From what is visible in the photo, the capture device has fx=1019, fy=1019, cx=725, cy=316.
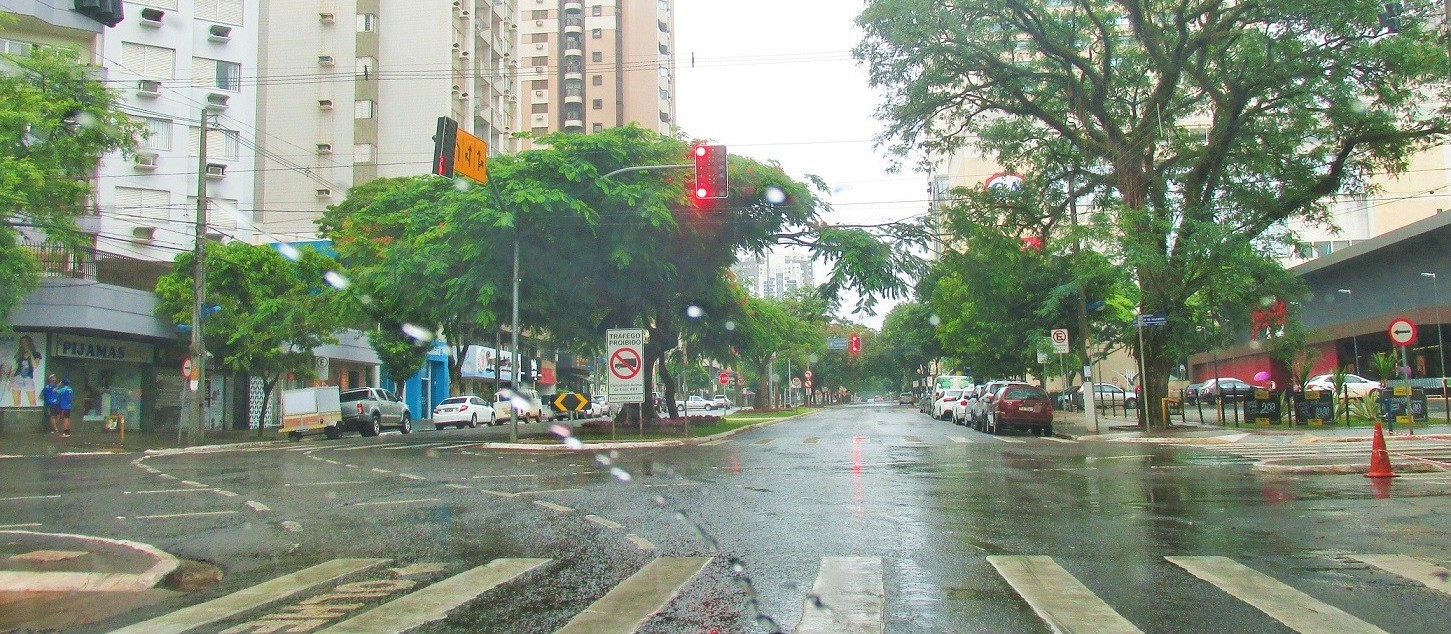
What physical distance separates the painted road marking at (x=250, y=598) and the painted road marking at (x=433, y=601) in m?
0.93

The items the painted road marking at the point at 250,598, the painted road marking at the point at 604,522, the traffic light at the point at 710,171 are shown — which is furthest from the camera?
the traffic light at the point at 710,171

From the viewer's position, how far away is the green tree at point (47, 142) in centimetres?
2608

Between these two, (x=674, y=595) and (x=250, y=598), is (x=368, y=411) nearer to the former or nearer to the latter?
(x=250, y=598)

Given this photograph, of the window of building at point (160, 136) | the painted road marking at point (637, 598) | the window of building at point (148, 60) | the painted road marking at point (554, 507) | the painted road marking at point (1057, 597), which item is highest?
the window of building at point (148, 60)

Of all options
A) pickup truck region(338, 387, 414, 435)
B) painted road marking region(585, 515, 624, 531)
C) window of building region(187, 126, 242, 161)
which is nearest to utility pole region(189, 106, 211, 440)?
pickup truck region(338, 387, 414, 435)

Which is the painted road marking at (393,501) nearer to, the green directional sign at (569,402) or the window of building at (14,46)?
the green directional sign at (569,402)

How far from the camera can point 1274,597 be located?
6.51 m

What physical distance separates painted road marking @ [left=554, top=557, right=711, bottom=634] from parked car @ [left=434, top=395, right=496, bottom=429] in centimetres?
3697

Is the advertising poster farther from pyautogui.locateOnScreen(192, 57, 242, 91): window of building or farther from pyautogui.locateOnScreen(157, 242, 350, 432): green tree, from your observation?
pyautogui.locateOnScreen(192, 57, 242, 91): window of building

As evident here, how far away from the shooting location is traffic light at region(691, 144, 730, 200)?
18391 mm

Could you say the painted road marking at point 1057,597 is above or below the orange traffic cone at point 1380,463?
below

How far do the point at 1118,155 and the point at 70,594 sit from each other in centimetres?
2678

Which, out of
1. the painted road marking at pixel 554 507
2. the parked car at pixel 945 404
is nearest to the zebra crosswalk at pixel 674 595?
the painted road marking at pixel 554 507

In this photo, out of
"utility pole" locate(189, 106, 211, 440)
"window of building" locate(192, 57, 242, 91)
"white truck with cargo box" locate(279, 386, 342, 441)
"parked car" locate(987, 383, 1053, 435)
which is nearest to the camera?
"utility pole" locate(189, 106, 211, 440)
